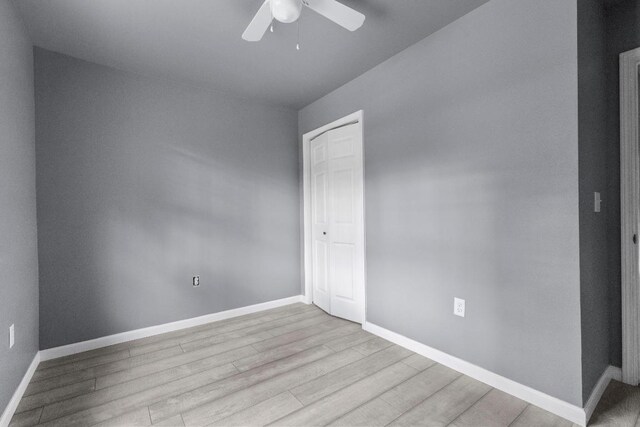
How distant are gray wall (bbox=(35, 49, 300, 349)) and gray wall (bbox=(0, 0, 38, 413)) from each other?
178 mm

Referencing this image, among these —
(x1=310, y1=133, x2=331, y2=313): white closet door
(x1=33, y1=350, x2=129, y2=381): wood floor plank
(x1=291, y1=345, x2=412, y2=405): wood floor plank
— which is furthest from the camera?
(x1=310, y1=133, x2=331, y2=313): white closet door

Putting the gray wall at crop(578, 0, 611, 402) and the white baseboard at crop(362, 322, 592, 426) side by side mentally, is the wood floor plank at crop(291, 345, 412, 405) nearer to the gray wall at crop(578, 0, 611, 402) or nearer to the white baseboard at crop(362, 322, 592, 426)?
the white baseboard at crop(362, 322, 592, 426)

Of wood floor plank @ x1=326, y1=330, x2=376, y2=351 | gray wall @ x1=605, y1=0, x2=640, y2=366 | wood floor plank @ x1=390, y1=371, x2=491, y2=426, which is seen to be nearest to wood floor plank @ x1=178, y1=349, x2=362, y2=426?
wood floor plank @ x1=326, y1=330, x2=376, y2=351

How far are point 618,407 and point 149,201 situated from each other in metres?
3.65

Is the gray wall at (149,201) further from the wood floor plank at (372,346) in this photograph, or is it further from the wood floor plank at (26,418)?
the wood floor plank at (372,346)

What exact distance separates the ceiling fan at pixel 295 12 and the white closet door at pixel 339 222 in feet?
4.23

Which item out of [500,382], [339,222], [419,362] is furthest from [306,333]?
[500,382]

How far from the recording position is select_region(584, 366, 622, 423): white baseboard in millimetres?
1619

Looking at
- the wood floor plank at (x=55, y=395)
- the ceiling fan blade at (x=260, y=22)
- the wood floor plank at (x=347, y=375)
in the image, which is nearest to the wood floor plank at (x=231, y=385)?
the wood floor plank at (x=347, y=375)

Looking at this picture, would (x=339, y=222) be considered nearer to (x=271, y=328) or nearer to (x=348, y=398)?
(x=271, y=328)

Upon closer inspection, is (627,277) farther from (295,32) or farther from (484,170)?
(295,32)

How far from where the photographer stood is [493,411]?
1.69 metres

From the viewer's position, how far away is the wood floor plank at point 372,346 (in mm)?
2441

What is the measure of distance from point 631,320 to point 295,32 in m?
2.94
